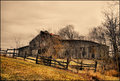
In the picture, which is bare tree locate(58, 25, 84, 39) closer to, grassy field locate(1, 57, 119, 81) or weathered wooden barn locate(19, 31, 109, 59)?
weathered wooden barn locate(19, 31, 109, 59)

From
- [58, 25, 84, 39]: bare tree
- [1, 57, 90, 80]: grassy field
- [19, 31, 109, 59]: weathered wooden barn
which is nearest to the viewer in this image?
[1, 57, 90, 80]: grassy field

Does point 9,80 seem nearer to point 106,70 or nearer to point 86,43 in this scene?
point 106,70

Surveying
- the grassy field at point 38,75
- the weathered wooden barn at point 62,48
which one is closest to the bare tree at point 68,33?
the weathered wooden barn at point 62,48

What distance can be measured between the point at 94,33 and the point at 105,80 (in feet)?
137

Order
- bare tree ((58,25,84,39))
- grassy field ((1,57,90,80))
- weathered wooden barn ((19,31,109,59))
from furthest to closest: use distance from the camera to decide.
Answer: bare tree ((58,25,84,39)), weathered wooden barn ((19,31,109,59)), grassy field ((1,57,90,80))

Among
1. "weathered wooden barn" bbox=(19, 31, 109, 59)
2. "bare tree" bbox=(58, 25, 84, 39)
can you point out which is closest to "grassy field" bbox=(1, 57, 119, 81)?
"weathered wooden barn" bbox=(19, 31, 109, 59)

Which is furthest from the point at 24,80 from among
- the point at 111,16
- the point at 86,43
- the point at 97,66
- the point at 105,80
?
the point at 86,43

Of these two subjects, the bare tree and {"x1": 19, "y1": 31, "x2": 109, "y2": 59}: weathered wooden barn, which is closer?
{"x1": 19, "y1": 31, "x2": 109, "y2": 59}: weathered wooden barn

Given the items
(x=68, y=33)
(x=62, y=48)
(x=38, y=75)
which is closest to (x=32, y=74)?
(x=38, y=75)

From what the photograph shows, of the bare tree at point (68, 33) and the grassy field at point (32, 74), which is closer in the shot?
the grassy field at point (32, 74)

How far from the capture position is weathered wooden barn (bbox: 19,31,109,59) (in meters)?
11.3

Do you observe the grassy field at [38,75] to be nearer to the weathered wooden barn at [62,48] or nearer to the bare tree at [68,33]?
the weathered wooden barn at [62,48]

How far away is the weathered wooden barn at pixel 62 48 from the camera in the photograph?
37.0 feet

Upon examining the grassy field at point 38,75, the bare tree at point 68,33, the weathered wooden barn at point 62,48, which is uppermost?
the bare tree at point 68,33
